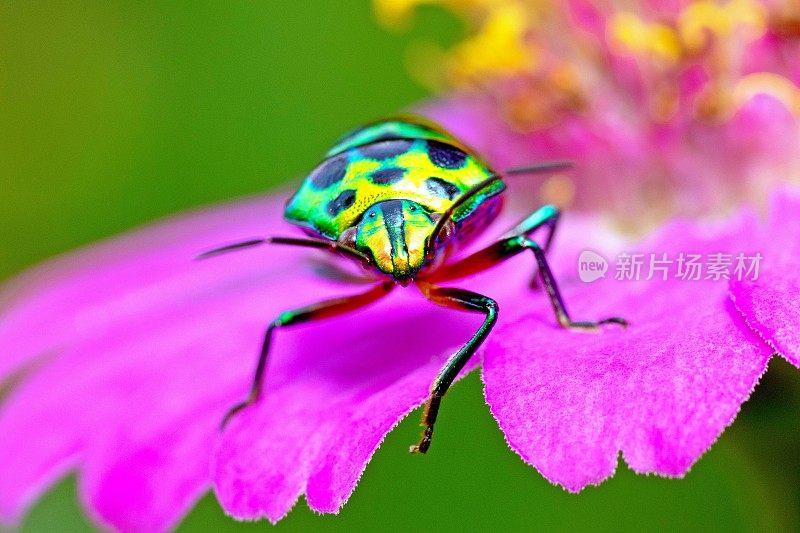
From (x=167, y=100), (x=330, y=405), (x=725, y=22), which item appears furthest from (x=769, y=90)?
(x=167, y=100)

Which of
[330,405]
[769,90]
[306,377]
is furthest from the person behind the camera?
[769,90]

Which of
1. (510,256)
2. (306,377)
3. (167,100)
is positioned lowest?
(167,100)

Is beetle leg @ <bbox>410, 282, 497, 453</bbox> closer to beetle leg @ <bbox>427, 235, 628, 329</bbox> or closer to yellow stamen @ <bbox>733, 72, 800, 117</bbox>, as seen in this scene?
beetle leg @ <bbox>427, 235, 628, 329</bbox>

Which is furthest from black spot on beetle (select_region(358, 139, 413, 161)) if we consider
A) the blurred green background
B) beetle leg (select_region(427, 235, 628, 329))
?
the blurred green background

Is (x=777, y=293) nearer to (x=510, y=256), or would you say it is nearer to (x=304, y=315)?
(x=510, y=256)

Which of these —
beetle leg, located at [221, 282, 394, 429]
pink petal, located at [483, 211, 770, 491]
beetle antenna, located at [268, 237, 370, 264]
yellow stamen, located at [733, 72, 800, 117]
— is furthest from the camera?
yellow stamen, located at [733, 72, 800, 117]

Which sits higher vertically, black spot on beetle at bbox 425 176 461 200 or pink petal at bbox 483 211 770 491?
black spot on beetle at bbox 425 176 461 200
